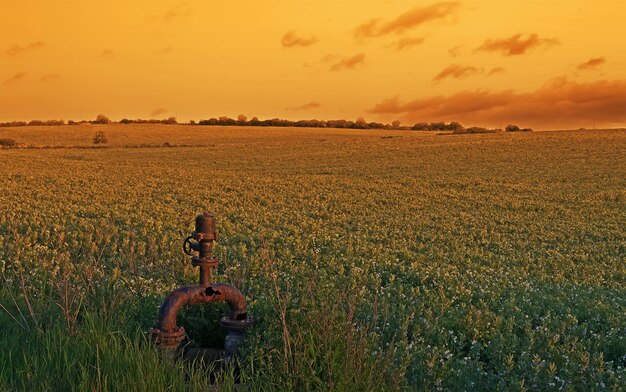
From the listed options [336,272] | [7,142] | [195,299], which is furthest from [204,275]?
[7,142]

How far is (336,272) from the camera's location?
1513 centimetres

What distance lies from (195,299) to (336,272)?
790 centimetres

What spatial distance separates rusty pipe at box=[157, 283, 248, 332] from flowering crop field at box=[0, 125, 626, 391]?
0.30 m

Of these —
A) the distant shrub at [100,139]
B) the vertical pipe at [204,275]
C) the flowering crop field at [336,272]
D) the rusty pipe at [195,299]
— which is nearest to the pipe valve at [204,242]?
the vertical pipe at [204,275]

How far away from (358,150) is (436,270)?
53.0 meters

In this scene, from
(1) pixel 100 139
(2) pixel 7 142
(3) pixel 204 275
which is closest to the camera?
(3) pixel 204 275

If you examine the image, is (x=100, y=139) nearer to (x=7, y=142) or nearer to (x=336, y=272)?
(x=7, y=142)

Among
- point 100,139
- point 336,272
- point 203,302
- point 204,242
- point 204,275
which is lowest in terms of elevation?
point 336,272

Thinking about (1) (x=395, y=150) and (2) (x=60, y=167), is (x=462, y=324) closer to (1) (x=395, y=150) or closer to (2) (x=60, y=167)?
(2) (x=60, y=167)

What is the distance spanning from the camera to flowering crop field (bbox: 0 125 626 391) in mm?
6910

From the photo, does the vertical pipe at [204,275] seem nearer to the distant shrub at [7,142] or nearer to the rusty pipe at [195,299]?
the rusty pipe at [195,299]

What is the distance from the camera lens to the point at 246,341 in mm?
7445

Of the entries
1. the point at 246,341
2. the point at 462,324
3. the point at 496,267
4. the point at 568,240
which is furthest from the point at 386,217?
the point at 246,341

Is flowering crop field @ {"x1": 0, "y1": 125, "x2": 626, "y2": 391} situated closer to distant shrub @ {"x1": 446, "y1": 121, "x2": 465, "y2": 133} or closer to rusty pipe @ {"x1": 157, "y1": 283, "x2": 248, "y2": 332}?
rusty pipe @ {"x1": 157, "y1": 283, "x2": 248, "y2": 332}
